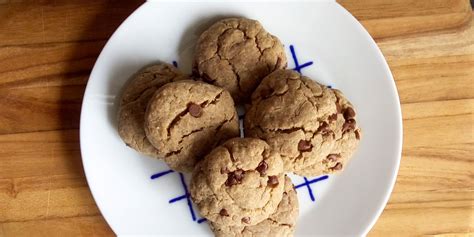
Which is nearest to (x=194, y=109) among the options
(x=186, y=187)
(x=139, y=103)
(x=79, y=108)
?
(x=139, y=103)

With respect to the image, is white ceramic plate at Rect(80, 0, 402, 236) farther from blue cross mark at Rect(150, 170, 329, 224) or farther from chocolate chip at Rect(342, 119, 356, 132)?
chocolate chip at Rect(342, 119, 356, 132)

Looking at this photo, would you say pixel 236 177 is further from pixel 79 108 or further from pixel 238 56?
pixel 79 108

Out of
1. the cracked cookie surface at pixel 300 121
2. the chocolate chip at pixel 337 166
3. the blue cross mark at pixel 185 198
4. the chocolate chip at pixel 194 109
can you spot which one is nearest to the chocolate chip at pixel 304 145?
the cracked cookie surface at pixel 300 121

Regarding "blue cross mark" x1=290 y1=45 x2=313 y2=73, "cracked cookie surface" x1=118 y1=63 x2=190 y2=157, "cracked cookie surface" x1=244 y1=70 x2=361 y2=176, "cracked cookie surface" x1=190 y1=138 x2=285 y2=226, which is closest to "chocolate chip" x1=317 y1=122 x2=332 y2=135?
"cracked cookie surface" x1=244 y1=70 x2=361 y2=176

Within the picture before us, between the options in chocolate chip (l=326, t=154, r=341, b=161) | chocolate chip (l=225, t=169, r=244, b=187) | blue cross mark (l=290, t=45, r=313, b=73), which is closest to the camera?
chocolate chip (l=225, t=169, r=244, b=187)

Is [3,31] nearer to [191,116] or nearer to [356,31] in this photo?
[191,116]

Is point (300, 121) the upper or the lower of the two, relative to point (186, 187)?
upper

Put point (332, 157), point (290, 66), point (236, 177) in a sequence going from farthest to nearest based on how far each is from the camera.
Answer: point (290, 66) < point (332, 157) < point (236, 177)
